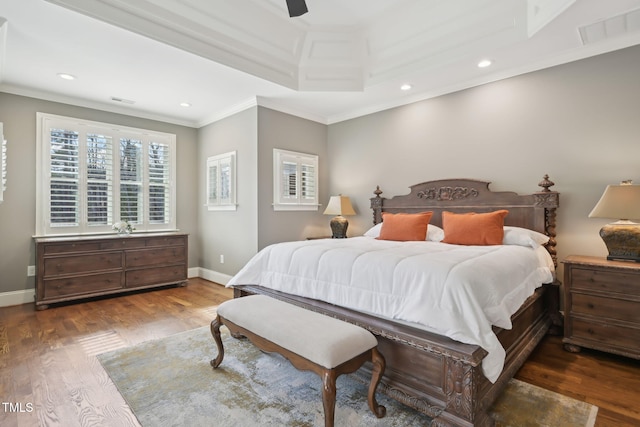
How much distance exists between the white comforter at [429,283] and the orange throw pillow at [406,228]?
85 centimetres

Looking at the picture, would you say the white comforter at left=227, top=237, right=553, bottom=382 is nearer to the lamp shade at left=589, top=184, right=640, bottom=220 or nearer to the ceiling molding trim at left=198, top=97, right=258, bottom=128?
the lamp shade at left=589, top=184, right=640, bottom=220

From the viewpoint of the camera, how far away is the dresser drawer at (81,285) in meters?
3.71

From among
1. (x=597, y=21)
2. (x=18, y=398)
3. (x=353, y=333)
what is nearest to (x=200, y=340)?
(x=18, y=398)

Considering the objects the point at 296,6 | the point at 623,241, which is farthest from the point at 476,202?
the point at 296,6

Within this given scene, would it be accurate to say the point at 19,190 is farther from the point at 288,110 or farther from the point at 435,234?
the point at 435,234

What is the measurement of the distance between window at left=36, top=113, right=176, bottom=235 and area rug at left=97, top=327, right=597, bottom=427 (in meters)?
2.58

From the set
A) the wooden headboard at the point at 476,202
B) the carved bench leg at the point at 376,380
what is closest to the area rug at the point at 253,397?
the carved bench leg at the point at 376,380

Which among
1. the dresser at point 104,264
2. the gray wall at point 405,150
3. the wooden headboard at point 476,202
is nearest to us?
the gray wall at point 405,150

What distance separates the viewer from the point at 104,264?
4082mm

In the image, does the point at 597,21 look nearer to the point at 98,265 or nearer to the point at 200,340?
the point at 200,340

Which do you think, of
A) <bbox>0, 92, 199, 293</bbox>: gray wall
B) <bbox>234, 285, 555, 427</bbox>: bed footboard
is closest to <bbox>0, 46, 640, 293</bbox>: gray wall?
<bbox>0, 92, 199, 293</bbox>: gray wall

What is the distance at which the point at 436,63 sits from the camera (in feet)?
11.1

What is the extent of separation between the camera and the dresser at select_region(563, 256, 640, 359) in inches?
91.7

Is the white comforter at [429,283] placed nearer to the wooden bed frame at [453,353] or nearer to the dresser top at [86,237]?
the wooden bed frame at [453,353]
